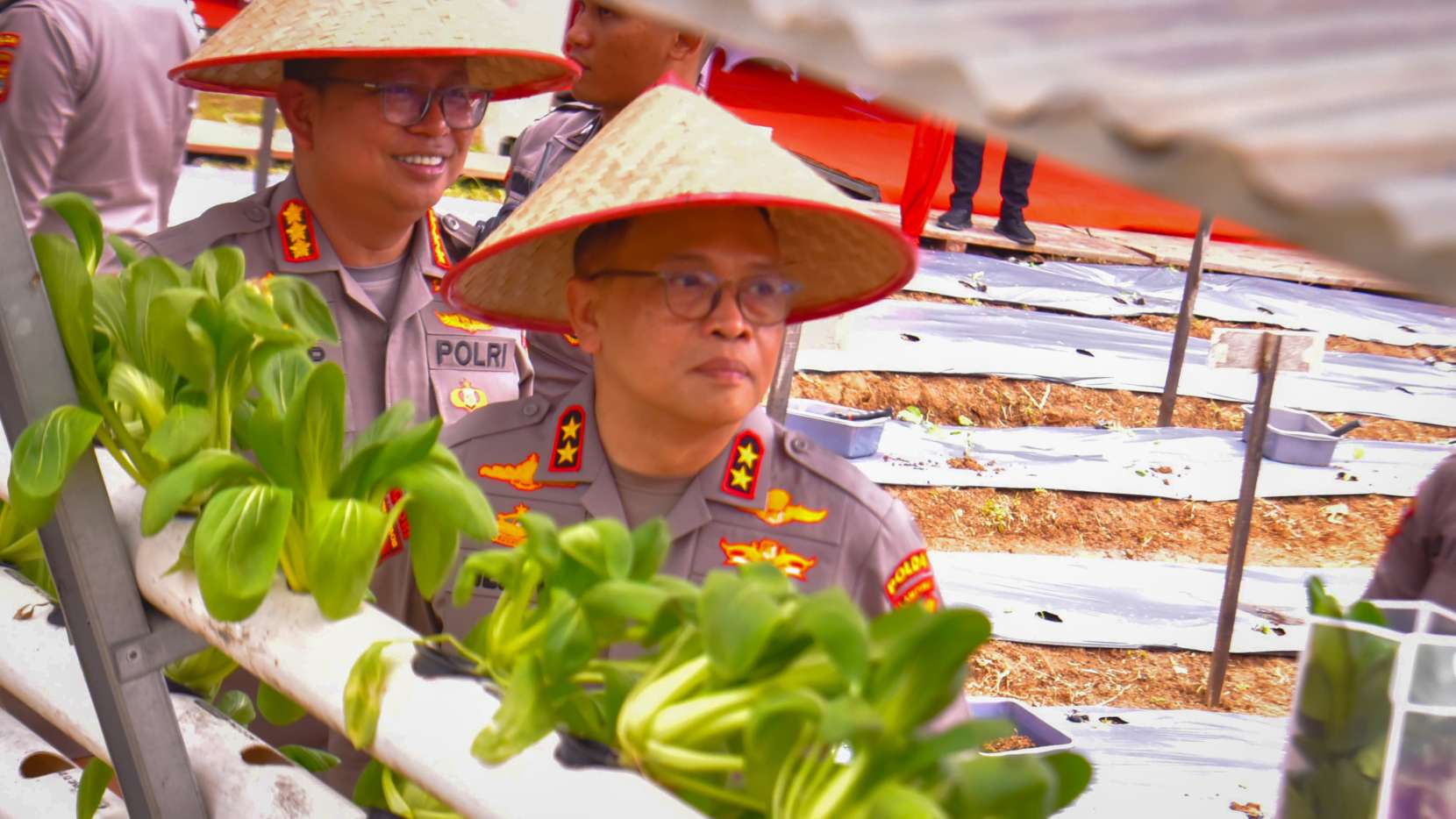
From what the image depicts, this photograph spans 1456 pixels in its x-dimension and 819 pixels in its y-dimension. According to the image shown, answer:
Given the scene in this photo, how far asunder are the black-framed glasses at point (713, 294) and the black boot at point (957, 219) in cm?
575

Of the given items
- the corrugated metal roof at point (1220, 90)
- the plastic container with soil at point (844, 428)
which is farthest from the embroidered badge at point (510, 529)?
the plastic container with soil at point (844, 428)

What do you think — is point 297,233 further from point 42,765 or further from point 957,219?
point 957,219

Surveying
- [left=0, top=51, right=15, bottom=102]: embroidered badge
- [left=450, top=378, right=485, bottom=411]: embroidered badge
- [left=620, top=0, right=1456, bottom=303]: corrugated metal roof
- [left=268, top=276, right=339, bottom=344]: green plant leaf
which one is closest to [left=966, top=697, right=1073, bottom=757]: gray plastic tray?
[left=450, top=378, right=485, bottom=411]: embroidered badge

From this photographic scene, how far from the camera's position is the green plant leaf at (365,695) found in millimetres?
930

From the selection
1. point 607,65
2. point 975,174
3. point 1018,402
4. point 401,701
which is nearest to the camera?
point 401,701

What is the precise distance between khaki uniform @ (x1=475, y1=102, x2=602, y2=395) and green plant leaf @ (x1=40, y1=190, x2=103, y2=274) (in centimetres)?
97

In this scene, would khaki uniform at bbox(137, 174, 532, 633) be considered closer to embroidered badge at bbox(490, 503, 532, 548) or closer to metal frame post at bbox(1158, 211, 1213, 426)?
embroidered badge at bbox(490, 503, 532, 548)

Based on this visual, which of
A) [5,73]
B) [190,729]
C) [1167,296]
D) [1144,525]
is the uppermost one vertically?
[5,73]

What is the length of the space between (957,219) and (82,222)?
6.10 m

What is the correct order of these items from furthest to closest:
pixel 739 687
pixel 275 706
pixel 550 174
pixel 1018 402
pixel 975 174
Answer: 1. pixel 975 174
2. pixel 1018 402
3. pixel 550 174
4. pixel 275 706
5. pixel 739 687

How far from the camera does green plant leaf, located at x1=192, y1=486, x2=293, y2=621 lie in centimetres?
100

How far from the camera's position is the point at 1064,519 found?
4.82m

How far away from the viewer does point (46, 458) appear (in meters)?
1.08

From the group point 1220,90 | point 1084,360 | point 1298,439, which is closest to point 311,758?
point 1220,90
